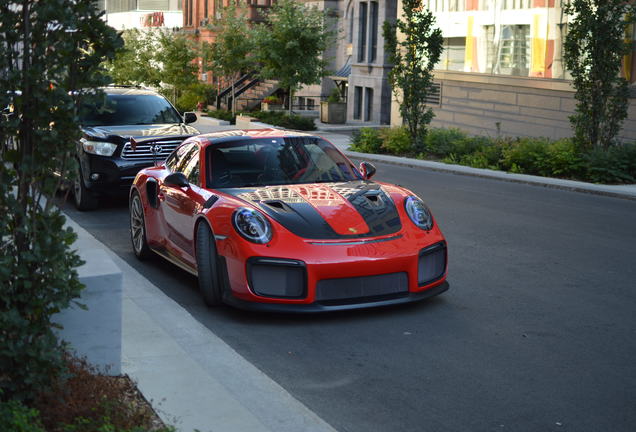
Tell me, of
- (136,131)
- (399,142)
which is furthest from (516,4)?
(136,131)

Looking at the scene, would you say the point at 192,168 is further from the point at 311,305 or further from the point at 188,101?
the point at 188,101

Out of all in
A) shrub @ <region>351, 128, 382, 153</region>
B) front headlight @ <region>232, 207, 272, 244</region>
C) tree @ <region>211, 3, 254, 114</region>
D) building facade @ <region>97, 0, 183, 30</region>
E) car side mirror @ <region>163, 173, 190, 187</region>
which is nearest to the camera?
front headlight @ <region>232, 207, 272, 244</region>

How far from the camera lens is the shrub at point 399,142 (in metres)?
26.0

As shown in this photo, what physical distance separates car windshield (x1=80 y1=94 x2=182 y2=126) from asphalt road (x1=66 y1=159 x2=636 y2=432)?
14.0ft

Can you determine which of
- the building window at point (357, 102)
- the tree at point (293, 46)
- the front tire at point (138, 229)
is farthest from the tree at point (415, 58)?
the building window at point (357, 102)

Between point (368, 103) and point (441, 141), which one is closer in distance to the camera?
point (441, 141)

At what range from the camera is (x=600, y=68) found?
66.5ft

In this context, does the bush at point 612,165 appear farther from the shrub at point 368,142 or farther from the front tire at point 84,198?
the front tire at point 84,198

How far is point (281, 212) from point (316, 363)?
176 centimetres

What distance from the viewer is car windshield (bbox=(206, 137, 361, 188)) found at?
365 inches

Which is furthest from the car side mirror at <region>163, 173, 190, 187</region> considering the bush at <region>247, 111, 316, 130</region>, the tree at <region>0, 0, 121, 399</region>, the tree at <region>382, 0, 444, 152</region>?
the bush at <region>247, 111, 316, 130</region>

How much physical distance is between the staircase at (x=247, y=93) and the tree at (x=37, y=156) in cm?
4725

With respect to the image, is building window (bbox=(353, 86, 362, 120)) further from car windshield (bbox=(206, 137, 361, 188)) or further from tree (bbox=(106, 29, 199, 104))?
car windshield (bbox=(206, 137, 361, 188))

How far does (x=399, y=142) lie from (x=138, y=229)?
52.7 ft
